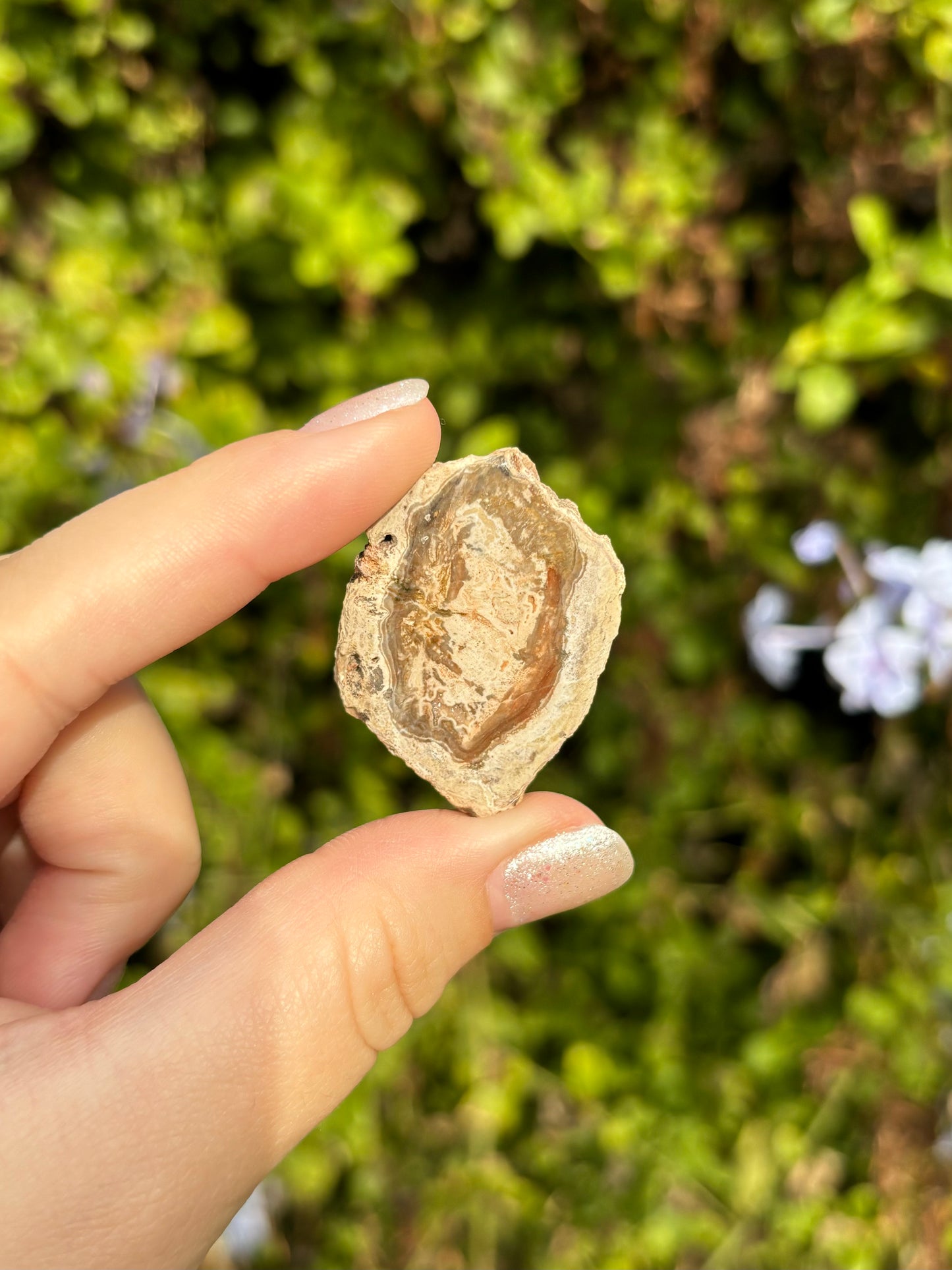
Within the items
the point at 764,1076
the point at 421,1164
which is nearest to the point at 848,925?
the point at 764,1076

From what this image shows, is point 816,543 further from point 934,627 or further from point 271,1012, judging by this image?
point 271,1012

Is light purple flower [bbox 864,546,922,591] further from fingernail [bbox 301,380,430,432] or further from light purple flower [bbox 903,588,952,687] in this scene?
fingernail [bbox 301,380,430,432]

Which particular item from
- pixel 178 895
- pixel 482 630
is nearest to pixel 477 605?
pixel 482 630

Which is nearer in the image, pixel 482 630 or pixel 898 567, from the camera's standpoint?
pixel 482 630

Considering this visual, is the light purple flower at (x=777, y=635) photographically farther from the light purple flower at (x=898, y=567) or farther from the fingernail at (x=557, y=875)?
the fingernail at (x=557, y=875)

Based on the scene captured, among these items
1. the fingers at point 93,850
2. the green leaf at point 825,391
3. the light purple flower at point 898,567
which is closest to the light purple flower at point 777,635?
the light purple flower at point 898,567

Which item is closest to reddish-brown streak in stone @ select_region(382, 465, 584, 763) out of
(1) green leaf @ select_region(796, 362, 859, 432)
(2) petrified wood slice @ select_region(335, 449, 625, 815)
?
(2) petrified wood slice @ select_region(335, 449, 625, 815)

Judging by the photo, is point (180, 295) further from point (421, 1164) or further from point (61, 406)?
A: point (421, 1164)
